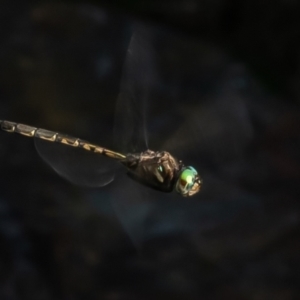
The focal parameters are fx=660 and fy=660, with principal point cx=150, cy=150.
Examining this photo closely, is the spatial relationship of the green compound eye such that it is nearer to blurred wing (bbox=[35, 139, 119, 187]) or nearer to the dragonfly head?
the dragonfly head

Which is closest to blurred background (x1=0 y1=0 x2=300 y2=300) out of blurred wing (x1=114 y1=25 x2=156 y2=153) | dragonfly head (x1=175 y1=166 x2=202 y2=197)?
blurred wing (x1=114 y1=25 x2=156 y2=153)

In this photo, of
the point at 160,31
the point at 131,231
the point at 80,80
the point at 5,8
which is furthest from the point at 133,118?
the point at 5,8

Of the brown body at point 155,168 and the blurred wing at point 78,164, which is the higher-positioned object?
the brown body at point 155,168

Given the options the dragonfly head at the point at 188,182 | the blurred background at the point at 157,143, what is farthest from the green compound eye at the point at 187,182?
the blurred background at the point at 157,143

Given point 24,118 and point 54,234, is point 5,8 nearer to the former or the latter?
point 24,118

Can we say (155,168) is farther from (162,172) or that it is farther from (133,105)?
(133,105)

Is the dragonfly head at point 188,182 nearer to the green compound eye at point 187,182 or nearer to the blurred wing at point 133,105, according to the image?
A: the green compound eye at point 187,182
